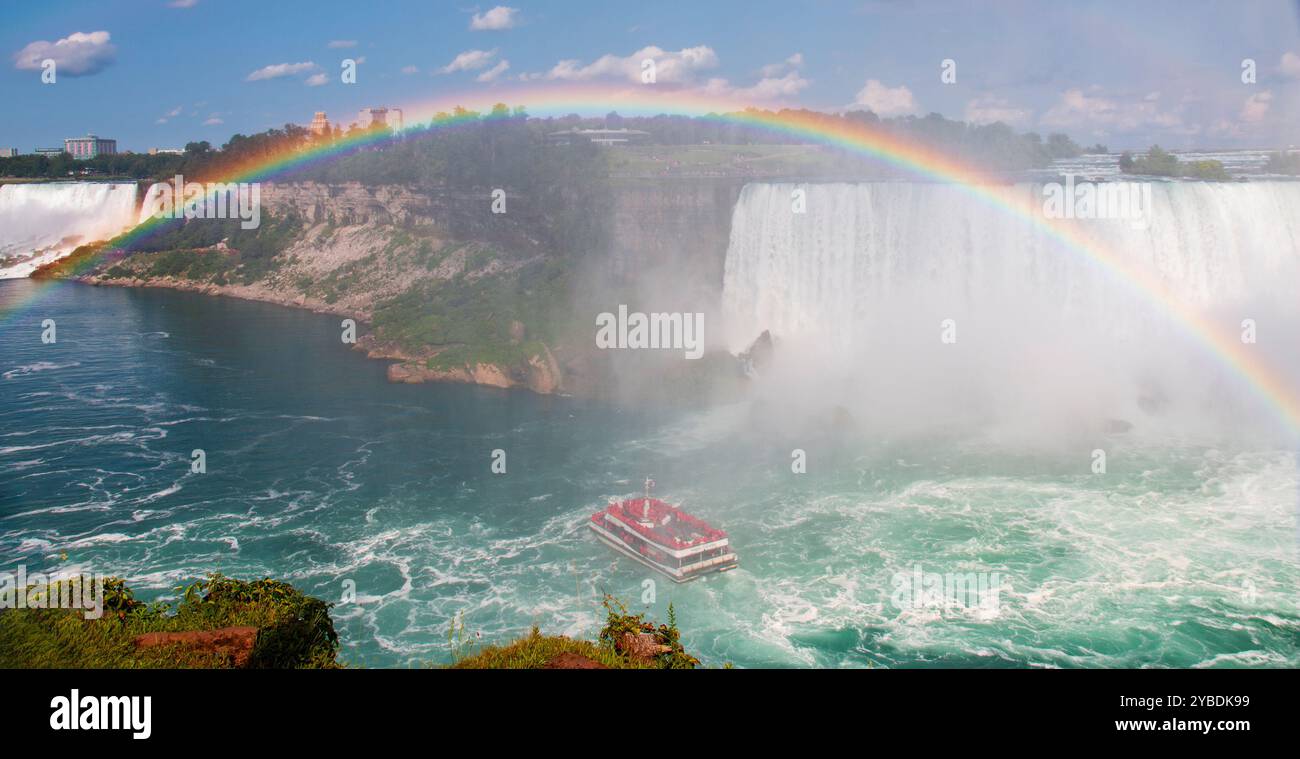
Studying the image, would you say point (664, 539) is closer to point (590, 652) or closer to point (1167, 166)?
point (590, 652)

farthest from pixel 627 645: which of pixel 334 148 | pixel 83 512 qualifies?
pixel 334 148

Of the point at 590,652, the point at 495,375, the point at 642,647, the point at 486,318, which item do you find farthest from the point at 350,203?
the point at 590,652

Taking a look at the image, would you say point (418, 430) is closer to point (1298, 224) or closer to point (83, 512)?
point (83, 512)

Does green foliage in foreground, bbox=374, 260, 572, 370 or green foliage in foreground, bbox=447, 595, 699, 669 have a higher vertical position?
green foliage in foreground, bbox=374, 260, 572, 370

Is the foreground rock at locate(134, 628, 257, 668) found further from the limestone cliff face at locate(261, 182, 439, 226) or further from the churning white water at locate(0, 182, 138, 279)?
the churning white water at locate(0, 182, 138, 279)

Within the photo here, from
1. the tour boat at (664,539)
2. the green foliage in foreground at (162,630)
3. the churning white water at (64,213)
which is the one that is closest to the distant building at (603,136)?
the churning white water at (64,213)

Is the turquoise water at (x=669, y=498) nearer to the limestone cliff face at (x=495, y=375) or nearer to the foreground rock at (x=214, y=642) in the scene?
the limestone cliff face at (x=495, y=375)

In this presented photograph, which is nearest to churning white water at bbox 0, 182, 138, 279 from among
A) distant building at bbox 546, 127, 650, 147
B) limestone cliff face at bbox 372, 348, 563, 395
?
distant building at bbox 546, 127, 650, 147
